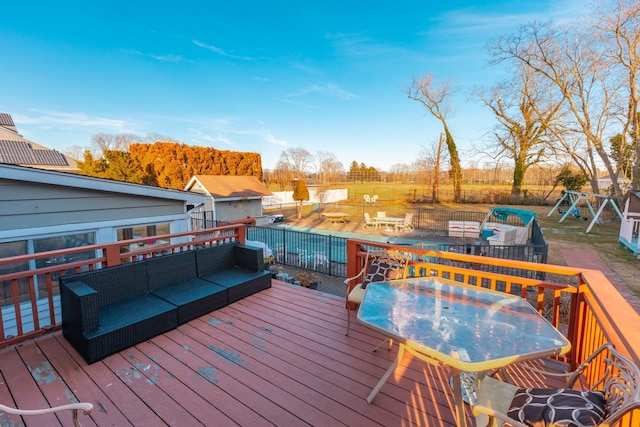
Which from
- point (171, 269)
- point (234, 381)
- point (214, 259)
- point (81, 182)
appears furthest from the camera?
point (81, 182)

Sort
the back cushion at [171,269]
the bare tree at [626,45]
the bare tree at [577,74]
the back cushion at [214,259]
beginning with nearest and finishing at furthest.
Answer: the back cushion at [171,269] → the back cushion at [214,259] → the bare tree at [626,45] → the bare tree at [577,74]

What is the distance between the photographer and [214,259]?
13.4 feet

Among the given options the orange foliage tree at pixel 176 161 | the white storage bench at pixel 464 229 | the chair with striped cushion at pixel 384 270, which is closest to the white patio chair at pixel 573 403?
the chair with striped cushion at pixel 384 270

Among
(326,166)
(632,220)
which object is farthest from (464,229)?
(326,166)

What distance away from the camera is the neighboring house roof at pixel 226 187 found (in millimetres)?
15727

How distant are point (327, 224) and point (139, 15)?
12.2 meters

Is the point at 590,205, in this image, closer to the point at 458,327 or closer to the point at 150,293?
the point at 458,327

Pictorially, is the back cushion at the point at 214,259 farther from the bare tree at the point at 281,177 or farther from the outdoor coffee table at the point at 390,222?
the bare tree at the point at 281,177

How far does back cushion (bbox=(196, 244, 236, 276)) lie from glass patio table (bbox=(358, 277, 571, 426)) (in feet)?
8.18

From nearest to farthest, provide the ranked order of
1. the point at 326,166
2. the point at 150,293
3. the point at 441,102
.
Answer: the point at 150,293 → the point at 441,102 → the point at 326,166

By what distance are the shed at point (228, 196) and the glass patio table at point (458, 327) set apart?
13.6 m

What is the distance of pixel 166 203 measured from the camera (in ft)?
18.3

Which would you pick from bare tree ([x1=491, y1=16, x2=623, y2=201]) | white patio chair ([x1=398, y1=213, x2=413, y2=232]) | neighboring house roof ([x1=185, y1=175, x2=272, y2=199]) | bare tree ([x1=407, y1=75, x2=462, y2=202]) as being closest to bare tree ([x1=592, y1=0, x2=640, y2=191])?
bare tree ([x1=491, y1=16, x2=623, y2=201])

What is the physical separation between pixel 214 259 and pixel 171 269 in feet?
2.05
